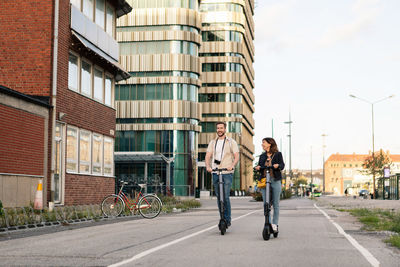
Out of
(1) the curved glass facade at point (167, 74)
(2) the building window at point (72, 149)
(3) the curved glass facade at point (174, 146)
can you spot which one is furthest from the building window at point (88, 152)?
(1) the curved glass facade at point (167, 74)

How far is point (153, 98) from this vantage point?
6050 cm

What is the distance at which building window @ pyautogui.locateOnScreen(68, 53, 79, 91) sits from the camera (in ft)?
74.3

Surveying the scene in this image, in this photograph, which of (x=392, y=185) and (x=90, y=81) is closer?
(x=90, y=81)

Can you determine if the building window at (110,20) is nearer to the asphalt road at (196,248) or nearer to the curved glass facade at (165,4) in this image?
the asphalt road at (196,248)

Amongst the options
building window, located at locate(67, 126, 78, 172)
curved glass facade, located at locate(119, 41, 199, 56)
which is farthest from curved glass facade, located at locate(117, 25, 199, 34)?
building window, located at locate(67, 126, 78, 172)

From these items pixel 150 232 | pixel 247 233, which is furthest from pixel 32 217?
pixel 247 233

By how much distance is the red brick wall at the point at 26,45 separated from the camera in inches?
826

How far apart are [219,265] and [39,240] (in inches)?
182

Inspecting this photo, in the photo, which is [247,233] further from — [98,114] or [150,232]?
[98,114]

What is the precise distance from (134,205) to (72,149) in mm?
6143

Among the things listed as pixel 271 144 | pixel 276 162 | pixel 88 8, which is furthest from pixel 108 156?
pixel 276 162

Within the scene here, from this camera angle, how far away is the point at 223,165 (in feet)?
37.8

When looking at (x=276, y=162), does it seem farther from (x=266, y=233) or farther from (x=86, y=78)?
(x=86, y=78)

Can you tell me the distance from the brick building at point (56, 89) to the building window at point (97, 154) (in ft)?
0.28
